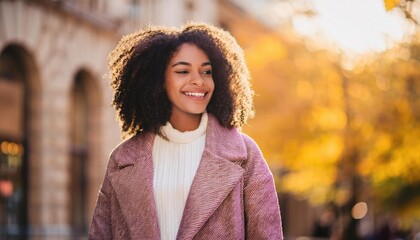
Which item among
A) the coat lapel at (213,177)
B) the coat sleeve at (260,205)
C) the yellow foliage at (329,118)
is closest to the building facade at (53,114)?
the yellow foliage at (329,118)

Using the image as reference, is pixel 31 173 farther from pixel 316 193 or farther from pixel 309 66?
pixel 316 193

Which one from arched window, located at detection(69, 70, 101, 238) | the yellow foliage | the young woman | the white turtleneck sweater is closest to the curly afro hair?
the young woman

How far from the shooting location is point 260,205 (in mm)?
5082

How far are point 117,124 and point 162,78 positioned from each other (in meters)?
19.2

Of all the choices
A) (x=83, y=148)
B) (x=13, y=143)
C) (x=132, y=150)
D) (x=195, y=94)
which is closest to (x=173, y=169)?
(x=132, y=150)

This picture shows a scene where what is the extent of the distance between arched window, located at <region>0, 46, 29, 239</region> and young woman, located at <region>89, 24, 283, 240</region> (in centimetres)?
1414

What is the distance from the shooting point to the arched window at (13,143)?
19.4 metres

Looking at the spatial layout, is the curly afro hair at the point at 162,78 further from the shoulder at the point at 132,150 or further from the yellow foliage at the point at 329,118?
the yellow foliage at the point at 329,118

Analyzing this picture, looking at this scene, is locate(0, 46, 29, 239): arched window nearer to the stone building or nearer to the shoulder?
the stone building

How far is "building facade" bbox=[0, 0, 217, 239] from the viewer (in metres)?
19.7

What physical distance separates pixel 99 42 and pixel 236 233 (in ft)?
62.5

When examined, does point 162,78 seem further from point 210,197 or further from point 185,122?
point 210,197

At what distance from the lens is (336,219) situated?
2680cm

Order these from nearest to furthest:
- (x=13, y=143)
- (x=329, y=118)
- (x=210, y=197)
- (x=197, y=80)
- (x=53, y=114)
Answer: (x=210, y=197), (x=197, y=80), (x=13, y=143), (x=53, y=114), (x=329, y=118)
